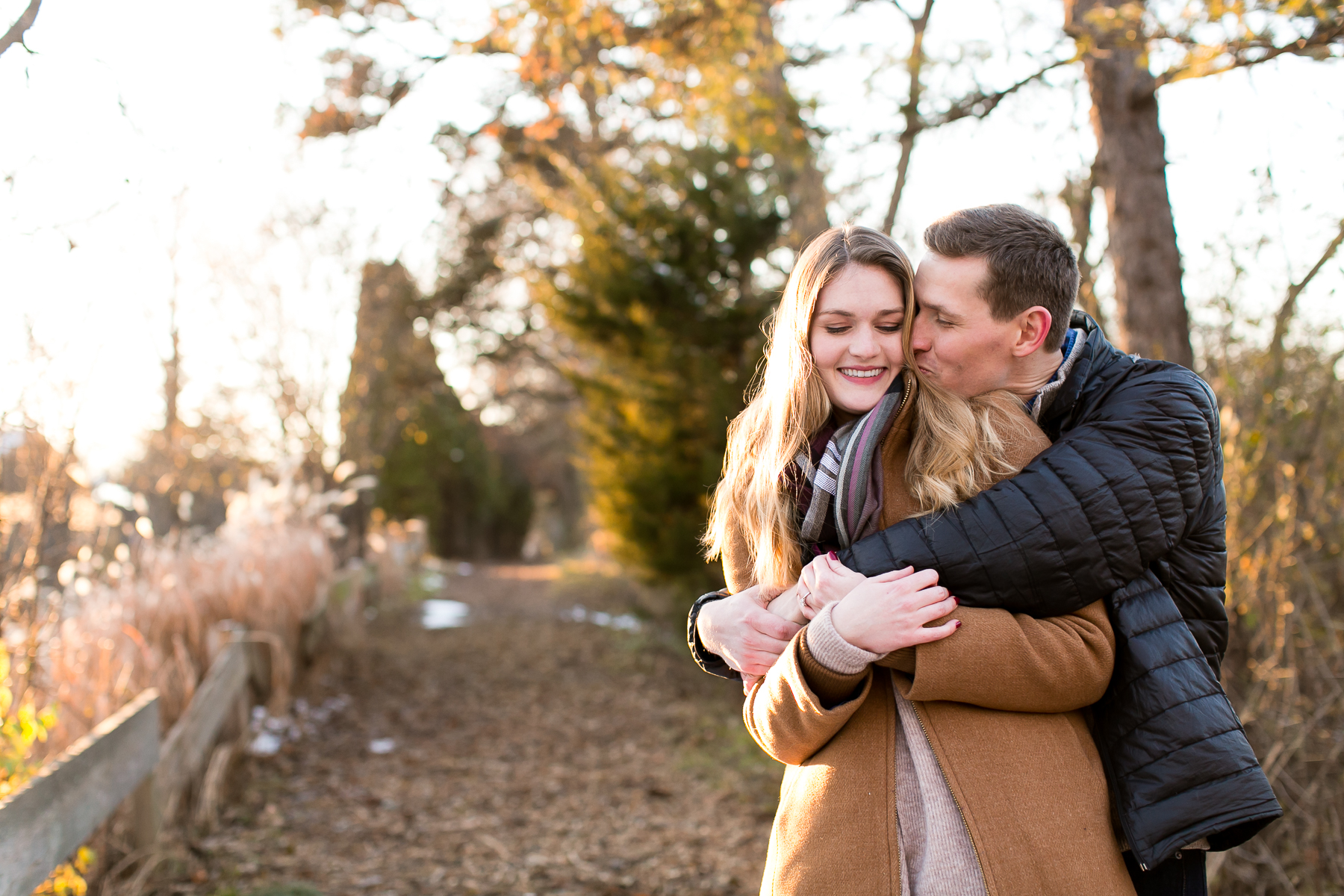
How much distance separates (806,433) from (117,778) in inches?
102

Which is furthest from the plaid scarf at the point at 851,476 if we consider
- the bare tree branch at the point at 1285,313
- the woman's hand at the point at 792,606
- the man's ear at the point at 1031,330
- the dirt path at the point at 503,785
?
the dirt path at the point at 503,785

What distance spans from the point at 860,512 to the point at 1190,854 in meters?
0.81

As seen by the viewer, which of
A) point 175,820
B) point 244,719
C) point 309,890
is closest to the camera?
point 309,890

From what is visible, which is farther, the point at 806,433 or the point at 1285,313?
the point at 1285,313

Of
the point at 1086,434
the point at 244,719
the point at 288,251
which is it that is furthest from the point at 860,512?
the point at 288,251

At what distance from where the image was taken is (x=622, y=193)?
23.7ft

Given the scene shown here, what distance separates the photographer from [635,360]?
7.41 meters

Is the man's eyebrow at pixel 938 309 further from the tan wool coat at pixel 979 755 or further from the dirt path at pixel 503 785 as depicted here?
the dirt path at pixel 503 785

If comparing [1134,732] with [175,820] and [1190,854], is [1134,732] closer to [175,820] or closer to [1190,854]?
[1190,854]

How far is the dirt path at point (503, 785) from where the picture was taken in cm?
373

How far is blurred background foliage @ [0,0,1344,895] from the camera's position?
282 centimetres

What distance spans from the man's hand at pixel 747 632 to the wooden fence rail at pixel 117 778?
171 cm

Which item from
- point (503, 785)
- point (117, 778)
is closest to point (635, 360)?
point (503, 785)

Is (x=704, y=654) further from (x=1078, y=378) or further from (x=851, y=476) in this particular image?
(x=1078, y=378)
